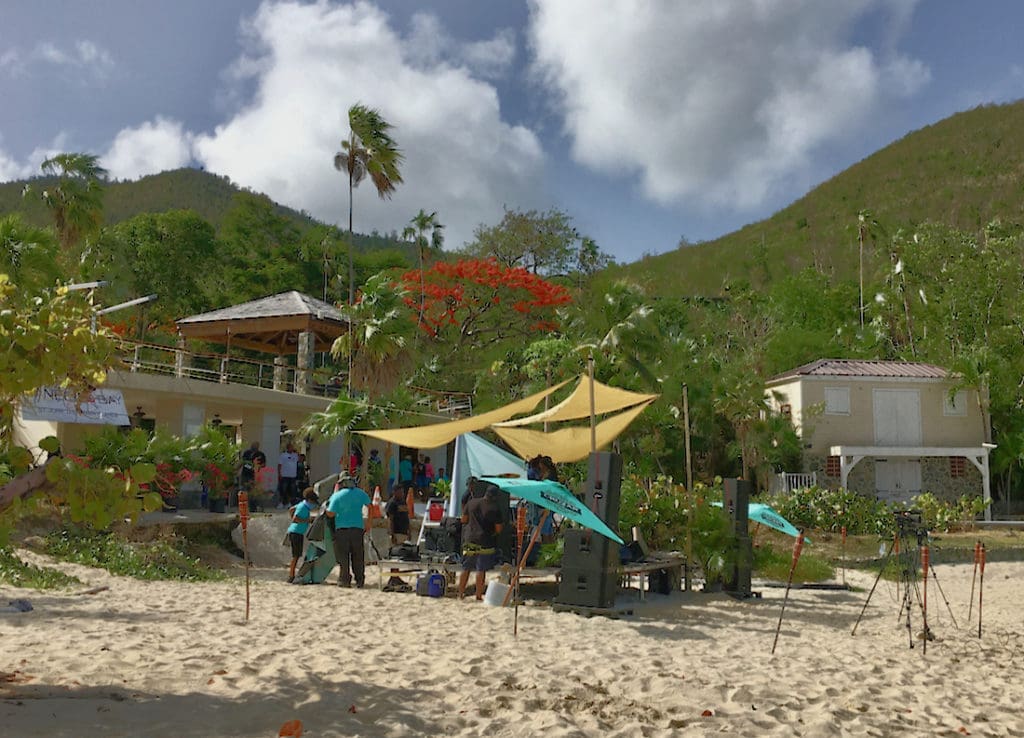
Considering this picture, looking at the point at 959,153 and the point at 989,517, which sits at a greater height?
the point at 959,153

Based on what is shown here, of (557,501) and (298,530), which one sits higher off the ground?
(557,501)

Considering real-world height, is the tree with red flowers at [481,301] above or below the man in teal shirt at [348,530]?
above

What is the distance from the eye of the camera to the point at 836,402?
25.2m

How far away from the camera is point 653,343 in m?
23.4

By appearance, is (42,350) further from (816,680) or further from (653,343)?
(653,343)

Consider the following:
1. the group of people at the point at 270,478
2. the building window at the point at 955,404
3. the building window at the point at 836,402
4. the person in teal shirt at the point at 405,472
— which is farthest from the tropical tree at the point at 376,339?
the building window at the point at 955,404

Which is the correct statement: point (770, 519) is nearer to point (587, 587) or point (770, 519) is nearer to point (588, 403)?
point (588, 403)

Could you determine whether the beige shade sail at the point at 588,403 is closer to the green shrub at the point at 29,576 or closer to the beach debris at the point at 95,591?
the beach debris at the point at 95,591

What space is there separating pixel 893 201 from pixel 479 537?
73.9m

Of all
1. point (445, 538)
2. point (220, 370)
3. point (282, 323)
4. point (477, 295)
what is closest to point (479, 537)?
point (445, 538)

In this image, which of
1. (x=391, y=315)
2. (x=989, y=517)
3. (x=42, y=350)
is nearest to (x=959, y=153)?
(x=989, y=517)

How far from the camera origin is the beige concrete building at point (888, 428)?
82.2 feet

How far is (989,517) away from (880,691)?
2209 centimetres

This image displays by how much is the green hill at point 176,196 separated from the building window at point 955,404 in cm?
5111
